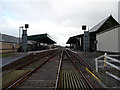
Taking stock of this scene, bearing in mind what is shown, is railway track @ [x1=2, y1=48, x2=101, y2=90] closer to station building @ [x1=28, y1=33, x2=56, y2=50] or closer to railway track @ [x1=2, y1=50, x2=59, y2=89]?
railway track @ [x1=2, y1=50, x2=59, y2=89]

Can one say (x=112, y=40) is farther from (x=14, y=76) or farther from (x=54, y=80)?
(x=14, y=76)

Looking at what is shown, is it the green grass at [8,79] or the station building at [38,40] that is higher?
the station building at [38,40]

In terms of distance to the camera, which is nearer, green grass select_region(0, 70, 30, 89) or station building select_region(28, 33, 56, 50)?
green grass select_region(0, 70, 30, 89)

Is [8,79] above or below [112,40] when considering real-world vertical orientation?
below

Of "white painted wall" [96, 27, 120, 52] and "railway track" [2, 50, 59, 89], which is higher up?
"white painted wall" [96, 27, 120, 52]

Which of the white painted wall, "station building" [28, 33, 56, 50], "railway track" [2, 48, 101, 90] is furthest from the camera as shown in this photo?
"station building" [28, 33, 56, 50]

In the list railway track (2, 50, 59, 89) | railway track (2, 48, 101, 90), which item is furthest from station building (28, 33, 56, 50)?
railway track (2, 48, 101, 90)

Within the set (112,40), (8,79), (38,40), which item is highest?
(38,40)

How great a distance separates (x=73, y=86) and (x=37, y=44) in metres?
42.2

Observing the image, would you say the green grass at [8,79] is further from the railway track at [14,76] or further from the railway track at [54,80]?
the railway track at [54,80]

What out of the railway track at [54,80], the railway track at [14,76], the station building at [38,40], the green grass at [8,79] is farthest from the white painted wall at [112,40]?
the station building at [38,40]

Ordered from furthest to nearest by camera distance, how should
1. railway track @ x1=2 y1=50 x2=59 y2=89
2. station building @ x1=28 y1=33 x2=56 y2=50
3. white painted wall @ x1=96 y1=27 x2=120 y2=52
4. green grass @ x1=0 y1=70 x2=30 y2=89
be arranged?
1. station building @ x1=28 y1=33 x2=56 y2=50
2. white painted wall @ x1=96 y1=27 x2=120 y2=52
3. green grass @ x1=0 y1=70 x2=30 y2=89
4. railway track @ x1=2 y1=50 x2=59 y2=89

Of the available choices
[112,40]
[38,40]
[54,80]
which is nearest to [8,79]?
[54,80]

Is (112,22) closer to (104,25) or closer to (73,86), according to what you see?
(104,25)
